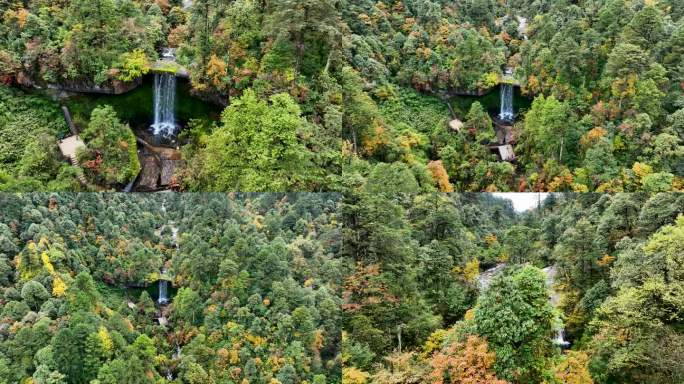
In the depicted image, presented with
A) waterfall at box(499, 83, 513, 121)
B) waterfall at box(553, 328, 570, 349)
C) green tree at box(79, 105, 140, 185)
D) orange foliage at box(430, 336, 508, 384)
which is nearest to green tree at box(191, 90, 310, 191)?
green tree at box(79, 105, 140, 185)

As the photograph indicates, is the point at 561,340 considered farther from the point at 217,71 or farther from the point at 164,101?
the point at 164,101

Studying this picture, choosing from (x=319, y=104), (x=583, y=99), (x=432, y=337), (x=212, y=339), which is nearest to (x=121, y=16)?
(x=319, y=104)

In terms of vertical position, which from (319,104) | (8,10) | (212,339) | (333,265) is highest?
(8,10)

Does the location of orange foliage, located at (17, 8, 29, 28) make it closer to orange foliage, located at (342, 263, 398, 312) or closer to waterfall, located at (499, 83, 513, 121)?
orange foliage, located at (342, 263, 398, 312)

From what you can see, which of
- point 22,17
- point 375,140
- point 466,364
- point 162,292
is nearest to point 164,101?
point 22,17

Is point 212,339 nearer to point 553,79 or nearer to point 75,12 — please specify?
point 75,12

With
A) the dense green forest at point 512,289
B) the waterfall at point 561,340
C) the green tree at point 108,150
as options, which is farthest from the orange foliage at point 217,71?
the waterfall at point 561,340

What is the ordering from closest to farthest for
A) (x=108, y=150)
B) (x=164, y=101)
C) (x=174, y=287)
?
(x=174, y=287)
(x=108, y=150)
(x=164, y=101)
